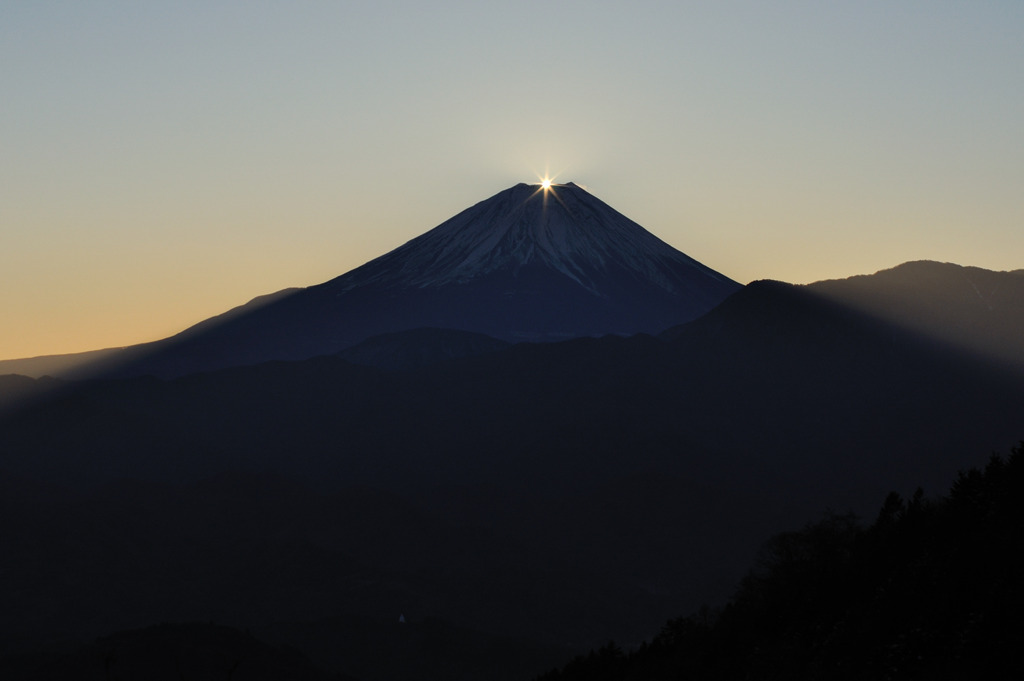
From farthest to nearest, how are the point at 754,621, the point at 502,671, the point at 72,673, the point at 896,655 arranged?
1. the point at 502,671
2. the point at 72,673
3. the point at 754,621
4. the point at 896,655

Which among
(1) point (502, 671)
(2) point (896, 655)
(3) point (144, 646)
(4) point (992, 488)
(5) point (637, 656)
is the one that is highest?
(4) point (992, 488)

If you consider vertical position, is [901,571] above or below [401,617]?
above

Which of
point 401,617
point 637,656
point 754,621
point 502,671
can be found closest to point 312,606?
point 401,617

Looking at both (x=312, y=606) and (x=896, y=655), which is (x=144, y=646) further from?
(x=896, y=655)

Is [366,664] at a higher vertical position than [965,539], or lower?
lower

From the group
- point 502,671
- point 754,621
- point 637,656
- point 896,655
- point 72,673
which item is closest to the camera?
point 896,655

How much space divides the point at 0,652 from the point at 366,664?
44968 mm

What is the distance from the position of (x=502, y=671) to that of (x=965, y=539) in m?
119

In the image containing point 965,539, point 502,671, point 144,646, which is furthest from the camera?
point 502,671

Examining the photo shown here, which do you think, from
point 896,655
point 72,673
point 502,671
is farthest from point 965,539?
point 502,671

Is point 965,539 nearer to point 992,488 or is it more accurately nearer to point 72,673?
point 992,488

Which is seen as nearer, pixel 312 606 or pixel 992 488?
pixel 992 488

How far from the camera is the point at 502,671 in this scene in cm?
15050

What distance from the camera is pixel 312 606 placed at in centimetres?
19862
